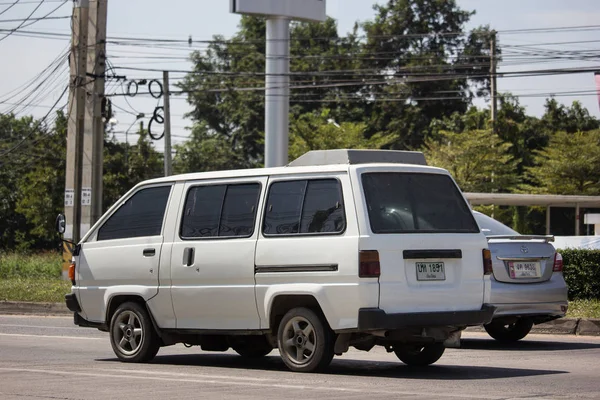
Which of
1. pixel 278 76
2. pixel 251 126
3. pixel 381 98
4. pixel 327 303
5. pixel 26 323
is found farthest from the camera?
pixel 251 126

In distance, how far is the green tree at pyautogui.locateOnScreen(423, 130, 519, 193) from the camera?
49625 millimetres

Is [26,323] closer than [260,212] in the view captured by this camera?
No

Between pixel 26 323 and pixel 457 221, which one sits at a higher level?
pixel 457 221

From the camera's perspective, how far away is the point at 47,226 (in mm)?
59625

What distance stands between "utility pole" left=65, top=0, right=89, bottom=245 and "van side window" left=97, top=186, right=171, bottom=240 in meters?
16.0

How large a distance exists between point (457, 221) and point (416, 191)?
0.49 metres

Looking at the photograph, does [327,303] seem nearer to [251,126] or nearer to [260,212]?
[260,212]

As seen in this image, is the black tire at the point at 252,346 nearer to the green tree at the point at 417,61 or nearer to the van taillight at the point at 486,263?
the van taillight at the point at 486,263

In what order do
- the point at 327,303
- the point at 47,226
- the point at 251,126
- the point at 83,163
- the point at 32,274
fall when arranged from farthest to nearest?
1. the point at 251,126
2. the point at 47,226
3. the point at 32,274
4. the point at 83,163
5. the point at 327,303

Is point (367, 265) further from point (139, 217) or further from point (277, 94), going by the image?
point (277, 94)

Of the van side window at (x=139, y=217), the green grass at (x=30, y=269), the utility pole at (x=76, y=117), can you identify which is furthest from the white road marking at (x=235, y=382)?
the green grass at (x=30, y=269)

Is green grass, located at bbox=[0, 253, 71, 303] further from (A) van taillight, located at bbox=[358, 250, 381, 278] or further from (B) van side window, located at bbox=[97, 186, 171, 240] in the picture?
(A) van taillight, located at bbox=[358, 250, 381, 278]

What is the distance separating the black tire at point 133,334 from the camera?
437 inches

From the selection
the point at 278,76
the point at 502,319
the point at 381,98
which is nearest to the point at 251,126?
the point at 381,98
